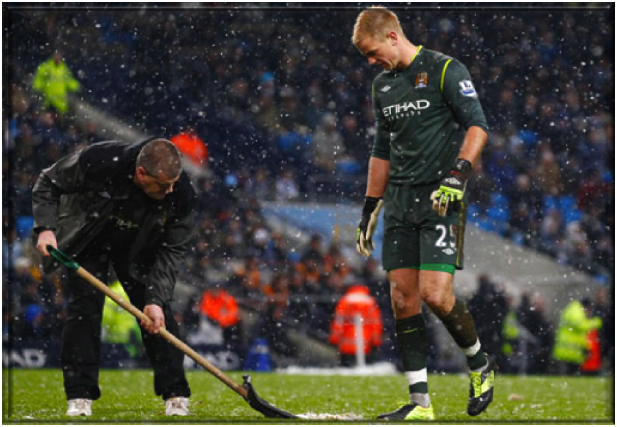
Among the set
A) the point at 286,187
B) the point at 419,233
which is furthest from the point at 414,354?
the point at 286,187

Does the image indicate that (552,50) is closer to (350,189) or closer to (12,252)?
(350,189)

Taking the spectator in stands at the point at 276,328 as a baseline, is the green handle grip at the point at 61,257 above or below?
above

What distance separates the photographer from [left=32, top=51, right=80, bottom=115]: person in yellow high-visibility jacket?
36.4 ft

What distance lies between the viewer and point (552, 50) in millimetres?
11703

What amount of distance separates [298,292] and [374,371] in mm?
1176

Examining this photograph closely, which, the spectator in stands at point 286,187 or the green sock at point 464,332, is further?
the spectator in stands at point 286,187

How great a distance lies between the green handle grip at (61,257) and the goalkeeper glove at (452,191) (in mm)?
1482

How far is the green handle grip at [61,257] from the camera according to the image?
3.71 meters

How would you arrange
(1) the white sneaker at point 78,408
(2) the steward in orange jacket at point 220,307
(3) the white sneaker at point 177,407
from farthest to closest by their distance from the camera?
1. (2) the steward in orange jacket at point 220,307
2. (3) the white sneaker at point 177,407
3. (1) the white sneaker at point 78,408

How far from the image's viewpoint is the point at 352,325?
9.21 metres

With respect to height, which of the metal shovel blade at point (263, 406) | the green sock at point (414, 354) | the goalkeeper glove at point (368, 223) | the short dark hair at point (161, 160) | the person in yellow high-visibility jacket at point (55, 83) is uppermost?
the person in yellow high-visibility jacket at point (55, 83)

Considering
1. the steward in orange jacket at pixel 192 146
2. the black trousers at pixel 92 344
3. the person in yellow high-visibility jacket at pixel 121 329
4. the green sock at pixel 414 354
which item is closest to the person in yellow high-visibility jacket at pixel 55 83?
the steward in orange jacket at pixel 192 146

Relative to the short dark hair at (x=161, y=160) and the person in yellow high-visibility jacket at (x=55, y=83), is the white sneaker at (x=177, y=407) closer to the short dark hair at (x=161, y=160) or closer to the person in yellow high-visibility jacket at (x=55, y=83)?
the short dark hair at (x=161, y=160)

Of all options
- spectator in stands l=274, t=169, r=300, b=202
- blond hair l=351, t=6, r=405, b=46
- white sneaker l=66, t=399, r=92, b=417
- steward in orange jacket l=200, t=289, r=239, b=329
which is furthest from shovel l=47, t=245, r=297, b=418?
spectator in stands l=274, t=169, r=300, b=202
